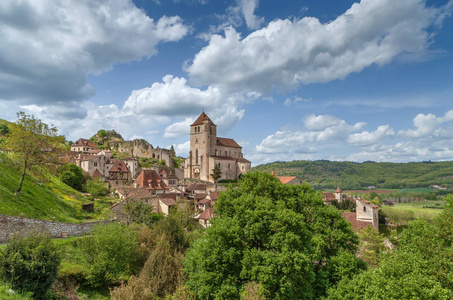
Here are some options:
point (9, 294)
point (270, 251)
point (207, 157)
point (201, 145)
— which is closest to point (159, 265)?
point (270, 251)

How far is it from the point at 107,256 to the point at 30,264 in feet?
20.7

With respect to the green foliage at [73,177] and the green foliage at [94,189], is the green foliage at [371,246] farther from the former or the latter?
the green foliage at [73,177]

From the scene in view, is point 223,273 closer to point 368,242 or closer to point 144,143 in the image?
point 368,242

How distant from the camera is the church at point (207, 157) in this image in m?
84.7

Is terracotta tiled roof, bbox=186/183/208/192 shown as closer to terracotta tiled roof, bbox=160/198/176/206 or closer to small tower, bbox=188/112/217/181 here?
small tower, bbox=188/112/217/181

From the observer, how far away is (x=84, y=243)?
19.7 m

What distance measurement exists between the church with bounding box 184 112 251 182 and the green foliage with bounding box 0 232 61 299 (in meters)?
69.3

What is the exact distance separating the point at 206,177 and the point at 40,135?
59607 mm

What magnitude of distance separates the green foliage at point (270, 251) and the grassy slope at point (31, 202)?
1567 centimetres

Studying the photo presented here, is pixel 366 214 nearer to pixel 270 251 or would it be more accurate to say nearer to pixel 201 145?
pixel 270 251

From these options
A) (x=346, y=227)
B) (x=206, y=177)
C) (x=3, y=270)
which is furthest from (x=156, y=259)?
(x=206, y=177)

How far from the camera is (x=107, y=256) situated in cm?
1867

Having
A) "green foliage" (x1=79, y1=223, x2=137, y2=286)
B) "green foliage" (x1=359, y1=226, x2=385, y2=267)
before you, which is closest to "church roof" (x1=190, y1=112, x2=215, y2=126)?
"green foliage" (x1=359, y1=226, x2=385, y2=267)

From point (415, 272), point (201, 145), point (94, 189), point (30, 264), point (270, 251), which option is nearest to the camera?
point (415, 272)
